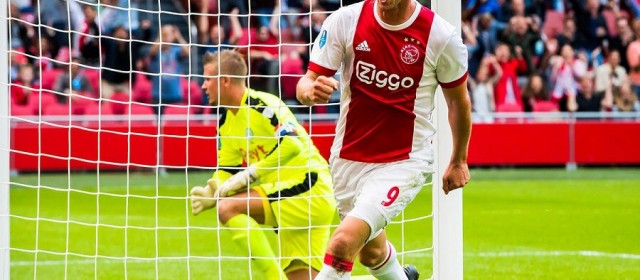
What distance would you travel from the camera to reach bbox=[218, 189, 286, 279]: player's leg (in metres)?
7.81

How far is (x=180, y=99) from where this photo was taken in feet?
65.1

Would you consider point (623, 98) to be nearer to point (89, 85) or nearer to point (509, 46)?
point (509, 46)

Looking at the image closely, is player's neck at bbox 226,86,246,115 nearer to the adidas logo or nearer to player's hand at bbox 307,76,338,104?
the adidas logo

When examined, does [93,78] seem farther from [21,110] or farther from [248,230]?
[248,230]

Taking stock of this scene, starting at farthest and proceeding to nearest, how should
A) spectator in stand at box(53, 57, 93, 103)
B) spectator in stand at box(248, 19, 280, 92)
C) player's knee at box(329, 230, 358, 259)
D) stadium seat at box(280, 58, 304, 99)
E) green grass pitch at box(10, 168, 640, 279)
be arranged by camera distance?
spectator in stand at box(53, 57, 93, 103) < stadium seat at box(280, 58, 304, 99) < spectator in stand at box(248, 19, 280, 92) < green grass pitch at box(10, 168, 640, 279) < player's knee at box(329, 230, 358, 259)

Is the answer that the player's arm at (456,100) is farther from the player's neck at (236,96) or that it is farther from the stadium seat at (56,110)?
the stadium seat at (56,110)

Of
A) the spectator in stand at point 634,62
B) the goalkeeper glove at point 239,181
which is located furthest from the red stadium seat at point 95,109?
the goalkeeper glove at point 239,181

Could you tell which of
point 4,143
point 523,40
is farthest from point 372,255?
point 523,40

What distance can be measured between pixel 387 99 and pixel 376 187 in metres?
0.47

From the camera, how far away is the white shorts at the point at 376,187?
6000 mm

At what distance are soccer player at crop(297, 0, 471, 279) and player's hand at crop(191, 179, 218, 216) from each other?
176 centimetres

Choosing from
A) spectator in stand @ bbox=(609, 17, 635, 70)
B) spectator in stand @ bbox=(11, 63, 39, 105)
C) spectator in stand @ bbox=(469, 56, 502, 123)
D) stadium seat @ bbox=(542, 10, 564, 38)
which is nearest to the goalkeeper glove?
spectator in stand @ bbox=(11, 63, 39, 105)

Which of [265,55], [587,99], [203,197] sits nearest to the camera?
[203,197]

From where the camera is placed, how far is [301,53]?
1892cm
